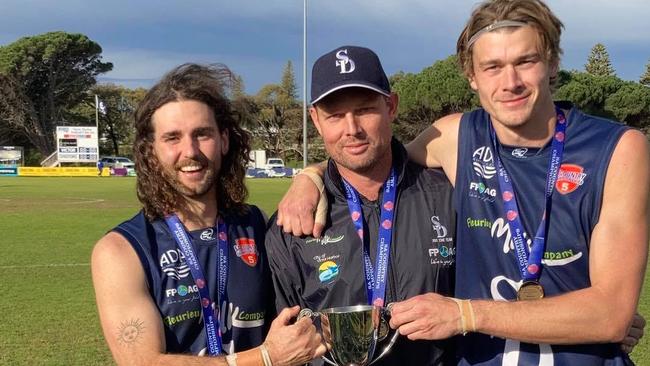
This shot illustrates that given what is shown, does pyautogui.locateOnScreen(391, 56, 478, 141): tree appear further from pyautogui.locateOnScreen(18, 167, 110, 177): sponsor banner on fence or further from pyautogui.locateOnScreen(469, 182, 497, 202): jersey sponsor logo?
pyautogui.locateOnScreen(469, 182, 497, 202): jersey sponsor logo

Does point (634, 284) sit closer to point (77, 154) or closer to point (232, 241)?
→ point (232, 241)

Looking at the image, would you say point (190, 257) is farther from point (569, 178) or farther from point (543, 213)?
point (569, 178)

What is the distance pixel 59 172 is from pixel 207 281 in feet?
189

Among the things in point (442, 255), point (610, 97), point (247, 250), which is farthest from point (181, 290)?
point (610, 97)

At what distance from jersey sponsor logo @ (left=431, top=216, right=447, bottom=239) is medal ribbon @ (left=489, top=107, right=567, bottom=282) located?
1.14 feet

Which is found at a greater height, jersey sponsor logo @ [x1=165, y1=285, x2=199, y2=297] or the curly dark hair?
the curly dark hair

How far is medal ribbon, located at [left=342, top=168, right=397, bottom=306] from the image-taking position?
9.98 ft

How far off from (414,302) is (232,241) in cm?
112

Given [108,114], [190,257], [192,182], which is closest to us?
[190,257]

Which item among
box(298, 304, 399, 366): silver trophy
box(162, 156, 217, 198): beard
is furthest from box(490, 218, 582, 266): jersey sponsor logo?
box(162, 156, 217, 198): beard

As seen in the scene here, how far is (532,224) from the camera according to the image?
2799mm

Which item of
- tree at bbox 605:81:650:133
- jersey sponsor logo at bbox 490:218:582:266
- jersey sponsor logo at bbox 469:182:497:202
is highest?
tree at bbox 605:81:650:133

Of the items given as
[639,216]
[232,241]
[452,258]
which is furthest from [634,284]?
[232,241]

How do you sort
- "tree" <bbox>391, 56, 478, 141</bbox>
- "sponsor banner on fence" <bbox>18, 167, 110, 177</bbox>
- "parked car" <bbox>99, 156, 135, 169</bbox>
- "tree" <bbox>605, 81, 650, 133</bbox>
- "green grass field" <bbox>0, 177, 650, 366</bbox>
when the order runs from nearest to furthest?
"green grass field" <bbox>0, 177, 650, 366</bbox> < "tree" <bbox>605, 81, 650, 133</bbox> < "tree" <bbox>391, 56, 478, 141</bbox> < "sponsor banner on fence" <bbox>18, 167, 110, 177</bbox> < "parked car" <bbox>99, 156, 135, 169</bbox>
